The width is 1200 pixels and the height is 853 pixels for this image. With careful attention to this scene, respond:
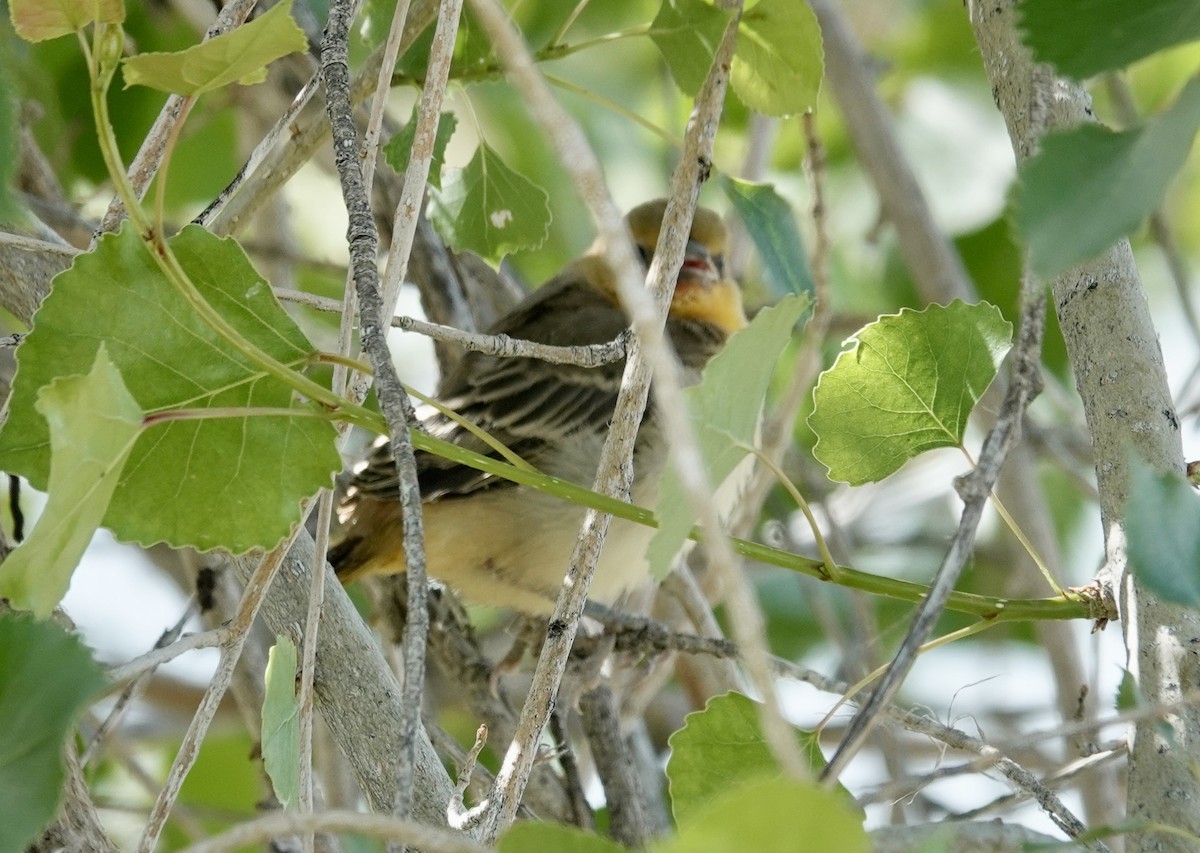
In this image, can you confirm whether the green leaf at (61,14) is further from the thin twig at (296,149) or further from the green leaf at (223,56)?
the thin twig at (296,149)

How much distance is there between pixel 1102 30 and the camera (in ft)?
3.32

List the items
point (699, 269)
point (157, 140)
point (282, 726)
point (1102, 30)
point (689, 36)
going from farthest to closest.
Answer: point (699, 269), point (689, 36), point (157, 140), point (282, 726), point (1102, 30)

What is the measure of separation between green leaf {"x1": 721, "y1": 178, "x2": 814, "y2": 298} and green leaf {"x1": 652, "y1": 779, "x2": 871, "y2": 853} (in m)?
1.33

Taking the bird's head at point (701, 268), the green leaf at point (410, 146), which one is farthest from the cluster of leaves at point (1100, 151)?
the bird's head at point (701, 268)

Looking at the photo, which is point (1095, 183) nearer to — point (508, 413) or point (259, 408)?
point (259, 408)

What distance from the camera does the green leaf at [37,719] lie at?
96 centimetres

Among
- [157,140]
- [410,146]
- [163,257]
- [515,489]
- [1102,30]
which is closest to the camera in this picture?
[1102,30]

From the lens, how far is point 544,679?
57.0 inches

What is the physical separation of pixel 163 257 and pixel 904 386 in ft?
2.51

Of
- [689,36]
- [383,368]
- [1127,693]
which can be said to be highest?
[689,36]

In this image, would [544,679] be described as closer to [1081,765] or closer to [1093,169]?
[1081,765]

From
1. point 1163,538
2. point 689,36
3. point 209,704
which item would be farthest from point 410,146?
point 1163,538

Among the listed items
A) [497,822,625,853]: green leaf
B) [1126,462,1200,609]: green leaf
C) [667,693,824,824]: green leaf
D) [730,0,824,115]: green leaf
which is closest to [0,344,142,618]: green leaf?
[497,822,625,853]: green leaf

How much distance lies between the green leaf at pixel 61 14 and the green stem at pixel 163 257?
15mm
